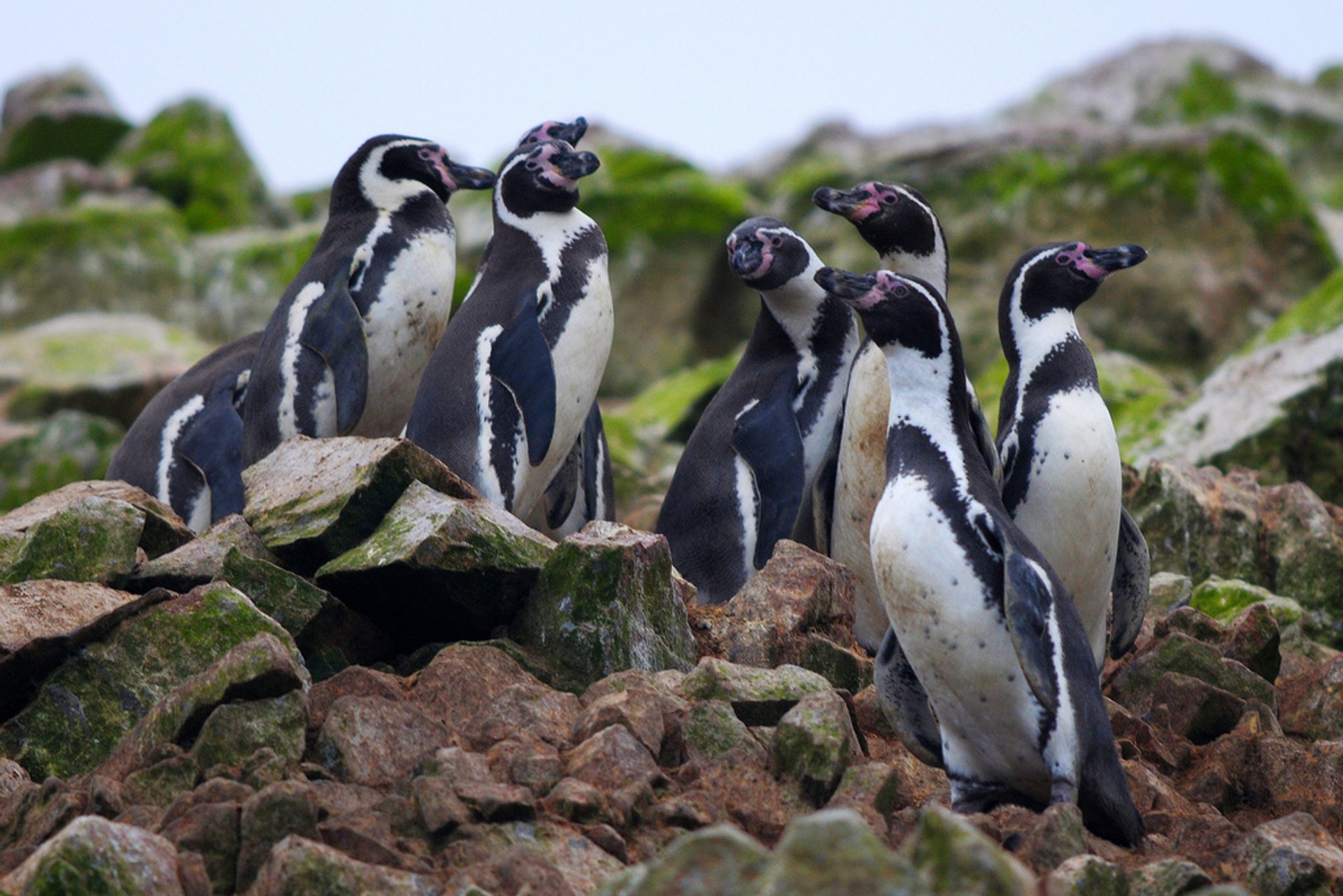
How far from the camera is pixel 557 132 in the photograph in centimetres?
695

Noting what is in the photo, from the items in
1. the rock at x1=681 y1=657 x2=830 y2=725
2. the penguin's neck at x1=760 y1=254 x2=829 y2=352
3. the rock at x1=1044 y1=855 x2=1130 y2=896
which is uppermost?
the penguin's neck at x1=760 y1=254 x2=829 y2=352

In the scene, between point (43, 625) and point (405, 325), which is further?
point (405, 325)

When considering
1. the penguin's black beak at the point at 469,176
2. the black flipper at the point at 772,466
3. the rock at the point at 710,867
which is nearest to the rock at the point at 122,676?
the rock at the point at 710,867

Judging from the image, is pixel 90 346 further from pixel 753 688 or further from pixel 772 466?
pixel 753 688

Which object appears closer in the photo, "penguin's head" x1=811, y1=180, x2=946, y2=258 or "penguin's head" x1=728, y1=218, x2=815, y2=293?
"penguin's head" x1=811, y1=180, x2=946, y2=258

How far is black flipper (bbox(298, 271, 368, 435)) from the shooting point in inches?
260

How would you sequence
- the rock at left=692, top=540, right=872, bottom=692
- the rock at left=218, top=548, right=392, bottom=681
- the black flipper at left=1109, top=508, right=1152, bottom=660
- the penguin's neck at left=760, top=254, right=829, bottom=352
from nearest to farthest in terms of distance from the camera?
the rock at left=218, top=548, right=392, bottom=681
the rock at left=692, top=540, right=872, bottom=692
the black flipper at left=1109, top=508, right=1152, bottom=660
the penguin's neck at left=760, top=254, right=829, bottom=352

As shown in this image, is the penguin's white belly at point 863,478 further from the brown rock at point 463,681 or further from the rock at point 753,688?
the brown rock at point 463,681

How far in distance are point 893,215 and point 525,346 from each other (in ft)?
5.17

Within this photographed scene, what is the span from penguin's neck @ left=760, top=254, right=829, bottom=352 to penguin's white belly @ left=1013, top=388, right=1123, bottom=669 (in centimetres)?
157

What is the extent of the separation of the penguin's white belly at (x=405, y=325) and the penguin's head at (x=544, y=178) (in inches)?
18.3

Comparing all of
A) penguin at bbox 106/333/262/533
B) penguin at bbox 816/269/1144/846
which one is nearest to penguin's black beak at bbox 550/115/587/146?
penguin at bbox 106/333/262/533

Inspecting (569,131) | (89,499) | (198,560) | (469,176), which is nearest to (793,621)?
(198,560)

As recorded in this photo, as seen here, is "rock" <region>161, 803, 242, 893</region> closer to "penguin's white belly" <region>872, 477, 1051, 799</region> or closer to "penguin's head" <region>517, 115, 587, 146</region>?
"penguin's white belly" <region>872, 477, 1051, 799</region>
